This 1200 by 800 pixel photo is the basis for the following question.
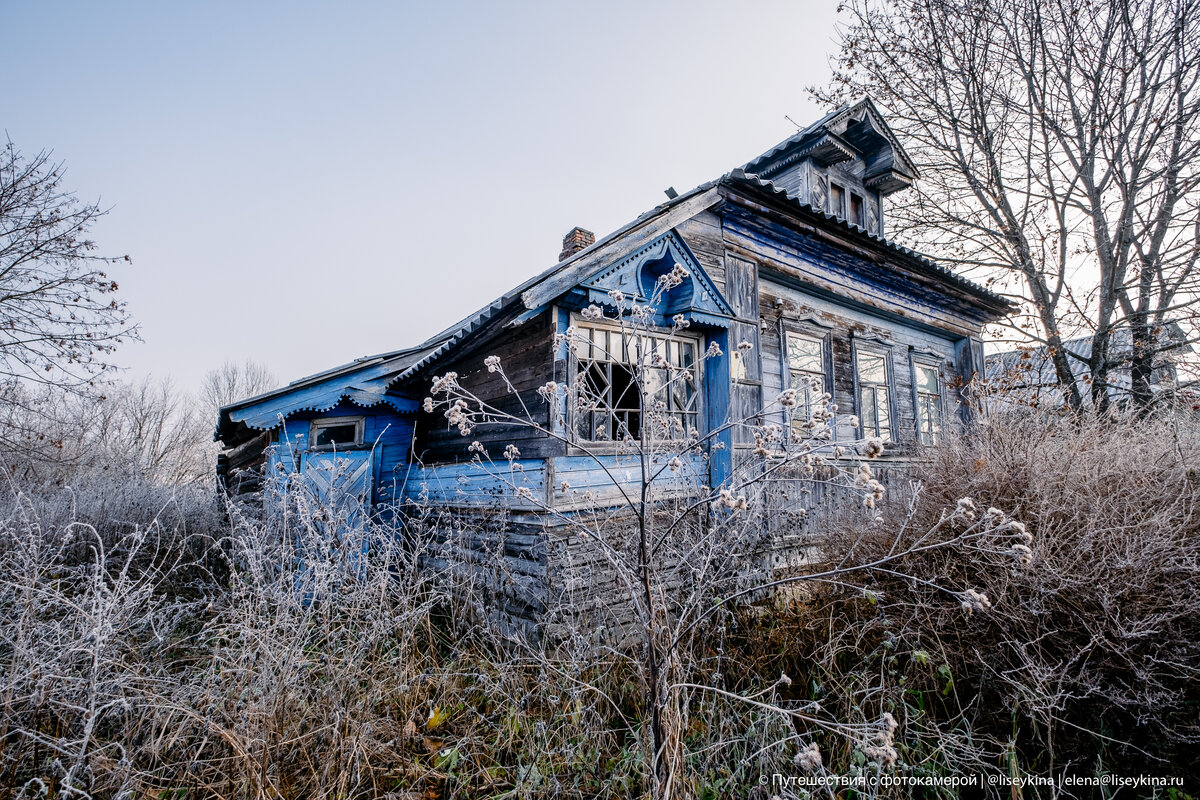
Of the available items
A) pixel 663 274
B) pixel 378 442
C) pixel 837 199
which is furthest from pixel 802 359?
pixel 378 442

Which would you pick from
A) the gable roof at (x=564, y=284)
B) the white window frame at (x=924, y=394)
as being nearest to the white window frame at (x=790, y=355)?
the gable roof at (x=564, y=284)

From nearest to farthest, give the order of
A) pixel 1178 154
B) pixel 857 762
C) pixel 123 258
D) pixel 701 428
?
pixel 857 762, pixel 701 428, pixel 1178 154, pixel 123 258

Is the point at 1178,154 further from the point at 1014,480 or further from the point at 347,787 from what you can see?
the point at 347,787

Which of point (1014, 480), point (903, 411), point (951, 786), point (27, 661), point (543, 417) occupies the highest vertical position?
point (903, 411)

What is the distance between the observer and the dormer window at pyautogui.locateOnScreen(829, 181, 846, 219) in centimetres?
1007

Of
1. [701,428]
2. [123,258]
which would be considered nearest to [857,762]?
[701,428]

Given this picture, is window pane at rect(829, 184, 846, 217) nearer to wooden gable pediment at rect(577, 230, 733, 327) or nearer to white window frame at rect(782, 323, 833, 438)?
white window frame at rect(782, 323, 833, 438)

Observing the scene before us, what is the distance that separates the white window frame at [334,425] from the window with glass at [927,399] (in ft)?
31.7

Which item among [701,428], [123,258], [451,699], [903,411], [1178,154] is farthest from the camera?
[903,411]

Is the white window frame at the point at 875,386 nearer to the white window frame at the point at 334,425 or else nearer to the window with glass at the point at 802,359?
the window with glass at the point at 802,359

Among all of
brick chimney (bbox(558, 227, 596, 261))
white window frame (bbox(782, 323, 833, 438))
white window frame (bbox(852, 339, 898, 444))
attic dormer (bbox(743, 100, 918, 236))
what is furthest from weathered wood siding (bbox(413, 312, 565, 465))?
attic dormer (bbox(743, 100, 918, 236))

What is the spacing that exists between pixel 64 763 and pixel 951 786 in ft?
15.9

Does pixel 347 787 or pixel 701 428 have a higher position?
pixel 701 428

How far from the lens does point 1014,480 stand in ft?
12.0
